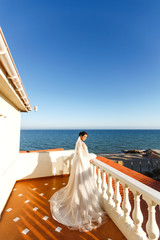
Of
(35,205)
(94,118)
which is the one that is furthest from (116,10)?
(94,118)

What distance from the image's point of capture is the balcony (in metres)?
1.56

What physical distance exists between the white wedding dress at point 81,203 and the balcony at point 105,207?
0.37 ft

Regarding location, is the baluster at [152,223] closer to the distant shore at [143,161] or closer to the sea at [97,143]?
the distant shore at [143,161]

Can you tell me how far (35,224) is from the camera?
2279 millimetres

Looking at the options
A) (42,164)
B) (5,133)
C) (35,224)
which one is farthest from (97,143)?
(35,224)

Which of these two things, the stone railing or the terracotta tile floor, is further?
the terracotta tile floor

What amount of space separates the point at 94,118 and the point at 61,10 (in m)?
83.7

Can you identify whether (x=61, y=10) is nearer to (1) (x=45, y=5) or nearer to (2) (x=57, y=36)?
(1) (x=45, y=5)

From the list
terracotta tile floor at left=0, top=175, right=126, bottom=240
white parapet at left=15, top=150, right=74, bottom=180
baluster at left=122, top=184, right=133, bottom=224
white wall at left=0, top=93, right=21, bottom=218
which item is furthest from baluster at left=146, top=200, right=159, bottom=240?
white parapet at left=15, top=150, right=74, bottom=180

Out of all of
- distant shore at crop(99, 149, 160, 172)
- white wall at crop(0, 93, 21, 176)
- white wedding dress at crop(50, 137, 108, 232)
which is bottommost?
distant shore at crop(99, 149, 160, 172)

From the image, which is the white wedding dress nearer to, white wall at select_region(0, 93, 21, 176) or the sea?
white wall at select_region(0, 93, 21, 176)

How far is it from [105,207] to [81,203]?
0.60 m

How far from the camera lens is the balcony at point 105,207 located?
1.56m

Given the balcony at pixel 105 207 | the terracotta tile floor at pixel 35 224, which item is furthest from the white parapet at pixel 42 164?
the terracotta tile floor at pixel 35 224
